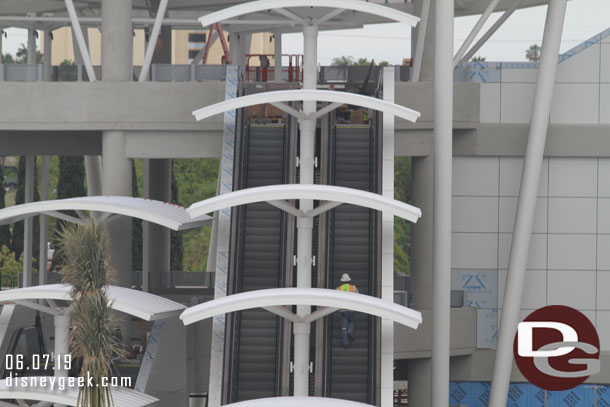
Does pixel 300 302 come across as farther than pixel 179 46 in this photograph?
No

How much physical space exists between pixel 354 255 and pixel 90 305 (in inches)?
479

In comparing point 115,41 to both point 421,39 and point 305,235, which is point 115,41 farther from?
point 305,235

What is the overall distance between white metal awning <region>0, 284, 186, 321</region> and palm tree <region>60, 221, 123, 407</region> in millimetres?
5355

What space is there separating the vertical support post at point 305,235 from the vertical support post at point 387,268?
2.16 meters

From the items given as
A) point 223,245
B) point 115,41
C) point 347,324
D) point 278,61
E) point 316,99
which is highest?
point 278,61

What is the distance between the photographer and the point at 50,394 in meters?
22.9

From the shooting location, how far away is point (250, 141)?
30.9 metres

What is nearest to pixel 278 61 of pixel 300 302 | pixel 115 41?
pixel 115 41

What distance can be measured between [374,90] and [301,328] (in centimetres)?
1239

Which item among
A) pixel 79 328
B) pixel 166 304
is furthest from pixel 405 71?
pixel 79 328

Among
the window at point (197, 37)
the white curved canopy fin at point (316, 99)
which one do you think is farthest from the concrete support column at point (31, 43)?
the window at point (197, 37)

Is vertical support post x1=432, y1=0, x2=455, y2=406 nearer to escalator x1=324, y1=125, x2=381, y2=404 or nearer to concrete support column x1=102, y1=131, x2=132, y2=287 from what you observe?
escalator x1=324, y1=125, x2=381, y2=404

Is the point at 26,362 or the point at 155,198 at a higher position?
the point at 155,198

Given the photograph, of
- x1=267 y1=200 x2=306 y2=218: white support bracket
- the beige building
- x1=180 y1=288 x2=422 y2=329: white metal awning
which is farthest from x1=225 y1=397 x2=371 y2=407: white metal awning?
the beige building
